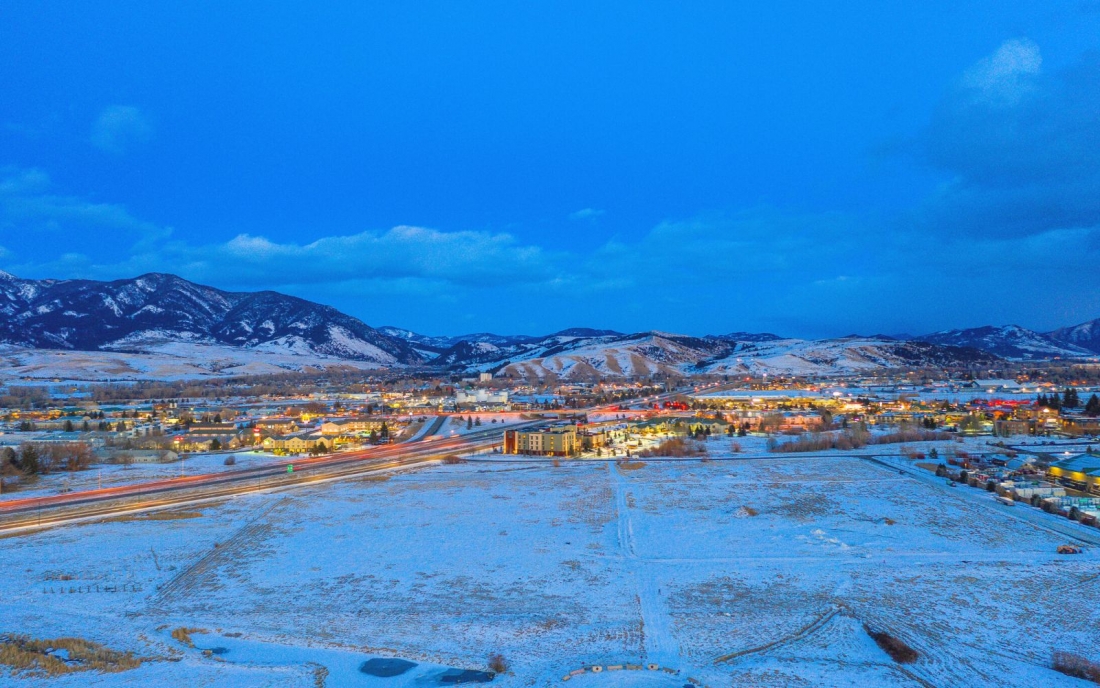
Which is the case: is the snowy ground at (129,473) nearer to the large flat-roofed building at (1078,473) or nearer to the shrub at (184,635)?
the shrub at (184,635)

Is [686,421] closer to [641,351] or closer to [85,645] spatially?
[85,645]

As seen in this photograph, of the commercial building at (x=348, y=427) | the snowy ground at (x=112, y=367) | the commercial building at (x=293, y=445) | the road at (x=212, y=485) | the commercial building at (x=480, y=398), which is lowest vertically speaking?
the road at (x=212, y=485)

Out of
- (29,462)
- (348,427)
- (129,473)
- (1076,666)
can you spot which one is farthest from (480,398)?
(1076,666)

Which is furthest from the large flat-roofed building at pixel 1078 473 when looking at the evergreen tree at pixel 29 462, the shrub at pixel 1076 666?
the evergreen tree at pixel 29 462

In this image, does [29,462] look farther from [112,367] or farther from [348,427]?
[112,367]

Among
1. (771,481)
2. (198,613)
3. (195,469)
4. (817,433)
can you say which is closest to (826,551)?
(771,481)

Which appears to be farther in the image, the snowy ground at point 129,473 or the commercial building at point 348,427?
the commercial building at point 348,427

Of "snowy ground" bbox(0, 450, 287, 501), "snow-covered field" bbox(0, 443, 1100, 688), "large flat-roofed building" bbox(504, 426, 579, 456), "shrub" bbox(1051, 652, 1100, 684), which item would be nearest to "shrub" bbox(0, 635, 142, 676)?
"snow-covered field" bbox(0, 443, 1100, 688)
